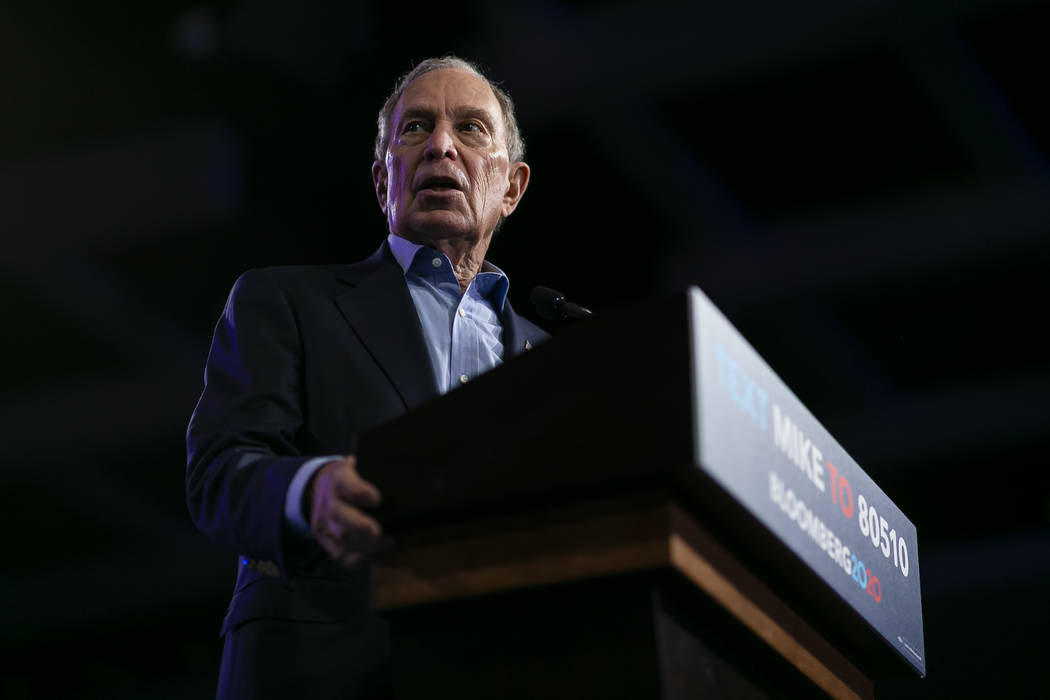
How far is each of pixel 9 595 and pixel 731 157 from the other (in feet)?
16.8

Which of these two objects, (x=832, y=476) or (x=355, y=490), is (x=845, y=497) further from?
(x=355, y=490)

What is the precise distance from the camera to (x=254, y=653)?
1.12 metres

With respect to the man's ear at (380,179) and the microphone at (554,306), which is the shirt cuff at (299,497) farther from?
the man's ear at (380,179)

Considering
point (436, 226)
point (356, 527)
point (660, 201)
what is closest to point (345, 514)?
point (356, 527)

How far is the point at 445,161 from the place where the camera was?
178 centimetres

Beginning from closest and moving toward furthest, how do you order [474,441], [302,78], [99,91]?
[474,441] < [302,78] < [99,91]

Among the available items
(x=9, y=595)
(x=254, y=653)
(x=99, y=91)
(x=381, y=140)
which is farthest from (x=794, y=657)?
(x=9, y=595)

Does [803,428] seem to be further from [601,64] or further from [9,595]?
[9,595]

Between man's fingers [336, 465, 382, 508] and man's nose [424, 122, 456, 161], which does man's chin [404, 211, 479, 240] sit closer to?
man's nose [424, 122, 456, 161]

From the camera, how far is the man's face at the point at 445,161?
5.76 feet

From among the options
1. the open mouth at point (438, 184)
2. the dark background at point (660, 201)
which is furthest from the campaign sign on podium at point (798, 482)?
the dark background at point (660, 201)

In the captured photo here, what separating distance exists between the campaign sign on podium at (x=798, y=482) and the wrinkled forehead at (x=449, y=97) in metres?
1.05

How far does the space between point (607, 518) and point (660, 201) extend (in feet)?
10.5

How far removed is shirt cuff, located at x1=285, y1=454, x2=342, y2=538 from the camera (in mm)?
958
